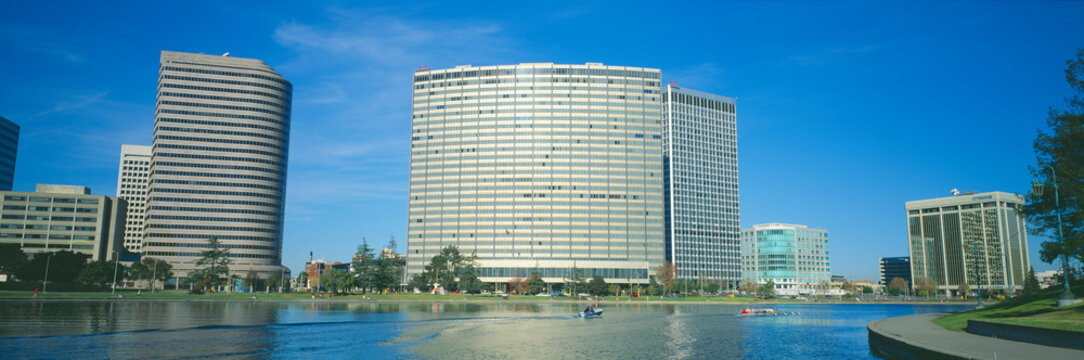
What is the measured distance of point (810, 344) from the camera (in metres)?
54.9

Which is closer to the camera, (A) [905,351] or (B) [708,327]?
(A) [905,351]

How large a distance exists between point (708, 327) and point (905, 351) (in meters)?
33.0

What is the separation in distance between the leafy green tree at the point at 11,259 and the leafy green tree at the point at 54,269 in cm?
128

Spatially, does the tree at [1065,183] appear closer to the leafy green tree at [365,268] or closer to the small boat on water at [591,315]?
the small boat on water at [591,315]

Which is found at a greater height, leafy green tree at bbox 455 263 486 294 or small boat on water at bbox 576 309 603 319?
leafy green tree at bbox 455 263 486 294

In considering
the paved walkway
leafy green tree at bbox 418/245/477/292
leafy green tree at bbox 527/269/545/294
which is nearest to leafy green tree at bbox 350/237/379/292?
leafy green tree at bbox 418/245/477/292

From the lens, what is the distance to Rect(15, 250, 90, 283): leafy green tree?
146 metres

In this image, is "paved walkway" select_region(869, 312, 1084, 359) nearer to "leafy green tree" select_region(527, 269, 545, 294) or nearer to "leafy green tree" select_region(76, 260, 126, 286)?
"leafy green tree" select_region(527, 269, 545, 294)

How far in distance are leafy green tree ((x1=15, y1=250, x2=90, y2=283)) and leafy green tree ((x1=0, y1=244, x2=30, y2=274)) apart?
1.28 m

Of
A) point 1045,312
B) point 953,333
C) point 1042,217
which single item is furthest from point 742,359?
point 1042,217

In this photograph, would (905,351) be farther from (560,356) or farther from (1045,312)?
(560,356)

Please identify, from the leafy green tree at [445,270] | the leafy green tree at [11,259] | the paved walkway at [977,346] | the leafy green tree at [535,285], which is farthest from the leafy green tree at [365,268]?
the paved walkway at [977,346]

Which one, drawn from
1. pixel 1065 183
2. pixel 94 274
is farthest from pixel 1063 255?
pixel 94 274

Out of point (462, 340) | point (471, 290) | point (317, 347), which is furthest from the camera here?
point (471, 290)
